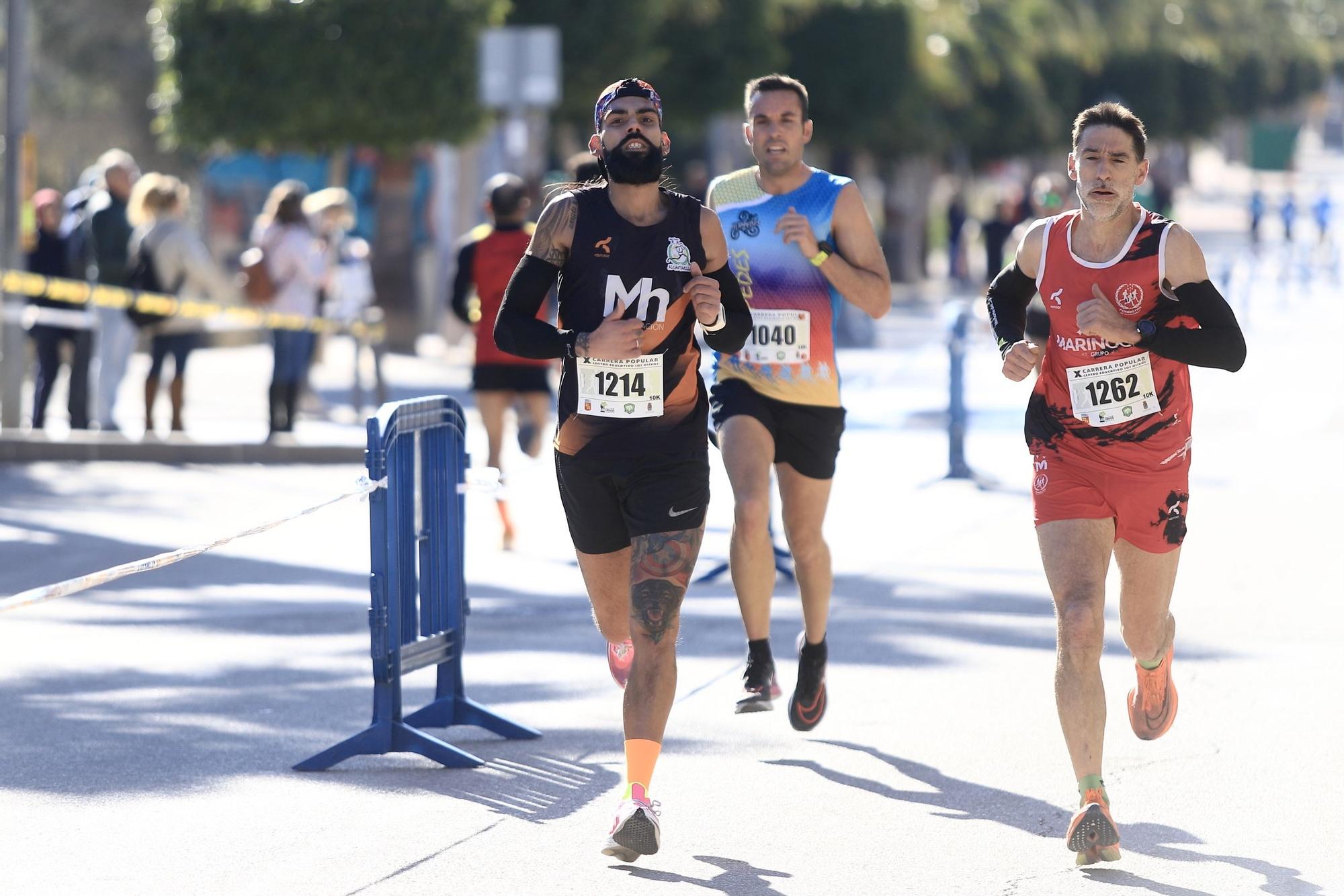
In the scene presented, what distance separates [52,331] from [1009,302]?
11700mm

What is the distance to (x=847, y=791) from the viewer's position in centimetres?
651

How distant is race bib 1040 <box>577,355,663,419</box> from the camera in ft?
19.5

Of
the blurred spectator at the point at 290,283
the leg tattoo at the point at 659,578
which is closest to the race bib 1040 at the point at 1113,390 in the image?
the leg tattoo at the point at 659,578

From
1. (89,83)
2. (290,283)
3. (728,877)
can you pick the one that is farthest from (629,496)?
(89,83)

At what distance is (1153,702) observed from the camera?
643 centimetres

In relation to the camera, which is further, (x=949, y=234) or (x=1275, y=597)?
(x=949, y=234)

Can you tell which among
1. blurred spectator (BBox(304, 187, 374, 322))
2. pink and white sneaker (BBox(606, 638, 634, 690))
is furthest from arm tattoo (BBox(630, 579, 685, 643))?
A: blurred spectator (BBox(304, 187, 374, 322))

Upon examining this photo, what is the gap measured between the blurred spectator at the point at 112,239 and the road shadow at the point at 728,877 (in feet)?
36.0

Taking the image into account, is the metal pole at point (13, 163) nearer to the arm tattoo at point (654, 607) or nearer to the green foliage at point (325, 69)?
the green foliage at point (325, 69)

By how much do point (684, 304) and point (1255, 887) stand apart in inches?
80.7

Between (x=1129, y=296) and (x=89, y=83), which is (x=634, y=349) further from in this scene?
(x=89, y=83)

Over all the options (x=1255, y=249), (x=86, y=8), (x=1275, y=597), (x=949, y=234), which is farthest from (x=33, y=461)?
(x=1255, y=249)

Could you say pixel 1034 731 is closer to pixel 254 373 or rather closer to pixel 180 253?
pixel 180 253

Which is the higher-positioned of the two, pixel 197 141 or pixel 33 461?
pixel 197 141
